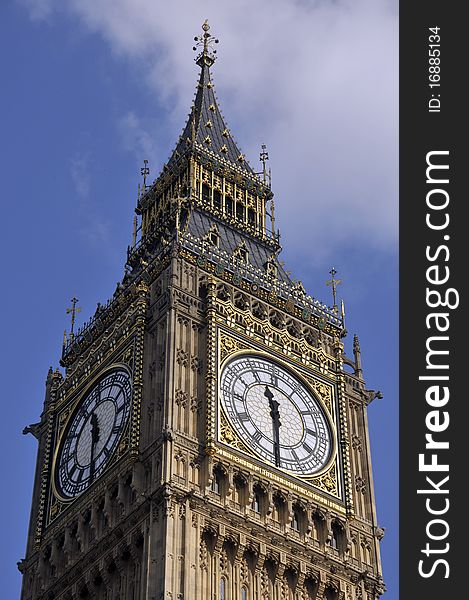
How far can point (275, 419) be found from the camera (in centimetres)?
5572

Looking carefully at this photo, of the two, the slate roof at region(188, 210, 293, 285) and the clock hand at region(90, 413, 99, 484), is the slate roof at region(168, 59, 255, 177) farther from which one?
the clock hand at region(90, 413, 99, 484)

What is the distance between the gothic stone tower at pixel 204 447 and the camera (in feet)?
169

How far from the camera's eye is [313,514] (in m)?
54.3

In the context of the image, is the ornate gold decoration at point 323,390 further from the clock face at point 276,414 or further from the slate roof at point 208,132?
the slate roof at point 208,132

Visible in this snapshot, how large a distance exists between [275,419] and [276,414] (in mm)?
252

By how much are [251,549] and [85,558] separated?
577 centimetres

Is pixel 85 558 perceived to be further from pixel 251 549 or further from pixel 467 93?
pixel 467 93

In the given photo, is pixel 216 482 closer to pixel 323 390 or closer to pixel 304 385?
pixel 304 385

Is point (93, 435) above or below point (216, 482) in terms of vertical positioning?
above

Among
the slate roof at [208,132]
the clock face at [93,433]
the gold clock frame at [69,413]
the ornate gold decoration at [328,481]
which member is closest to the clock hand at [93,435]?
the clock face at [93,433]

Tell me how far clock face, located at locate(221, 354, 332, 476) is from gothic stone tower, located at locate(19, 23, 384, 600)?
2.0 inches

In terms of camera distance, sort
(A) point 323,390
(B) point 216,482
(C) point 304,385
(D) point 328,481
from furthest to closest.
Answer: (A) point 323,390 < (C) point 304,385 < (D) point 328,481 < (B) point 216,482

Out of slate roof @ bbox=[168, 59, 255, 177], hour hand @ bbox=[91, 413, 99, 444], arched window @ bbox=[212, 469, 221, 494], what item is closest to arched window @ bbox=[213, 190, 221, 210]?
slate roof @ bbox=[168, 59, 255, 177]

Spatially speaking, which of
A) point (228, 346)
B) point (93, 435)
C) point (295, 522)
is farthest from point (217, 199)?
point (295, 522)
